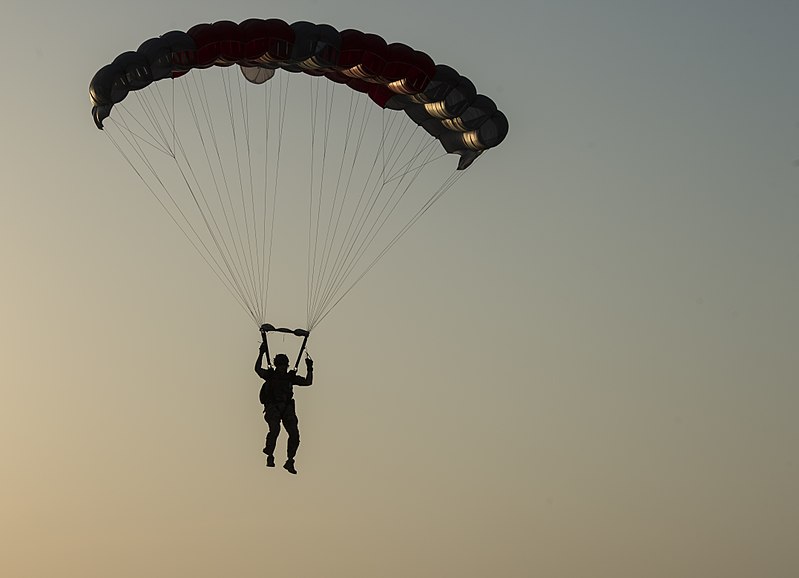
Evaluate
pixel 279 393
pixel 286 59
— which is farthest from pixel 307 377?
pixel 286 59

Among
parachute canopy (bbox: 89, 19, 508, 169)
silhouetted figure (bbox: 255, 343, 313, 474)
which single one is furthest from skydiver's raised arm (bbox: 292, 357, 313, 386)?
parachute canopy (bbox: 89, 19, 508, 169)

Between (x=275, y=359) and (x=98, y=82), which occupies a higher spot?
(x=98, y=82)

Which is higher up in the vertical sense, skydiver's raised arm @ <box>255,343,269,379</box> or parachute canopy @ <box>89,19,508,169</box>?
parachute canopy @ <box>89,19,508,169</box>

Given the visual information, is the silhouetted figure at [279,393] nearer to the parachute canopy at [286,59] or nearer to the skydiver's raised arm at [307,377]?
the skydiver's raised arm at [307,377]

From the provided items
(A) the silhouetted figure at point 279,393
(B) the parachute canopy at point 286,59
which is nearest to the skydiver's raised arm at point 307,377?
(A) the silhouetted figure at point 279,393

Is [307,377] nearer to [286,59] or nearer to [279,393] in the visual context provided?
[279,393]

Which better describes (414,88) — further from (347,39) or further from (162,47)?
(162,47)

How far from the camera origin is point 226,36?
34.3 meters

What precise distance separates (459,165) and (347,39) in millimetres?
4086

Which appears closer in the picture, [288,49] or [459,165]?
[288,49]

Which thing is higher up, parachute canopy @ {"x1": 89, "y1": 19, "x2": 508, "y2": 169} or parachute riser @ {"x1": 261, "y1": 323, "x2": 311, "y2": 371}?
parachute canopy @ {"x1": 89, "y1": 19, "x2": 508, "y2": 169}

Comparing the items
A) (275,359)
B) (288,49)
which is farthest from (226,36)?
(275,359)

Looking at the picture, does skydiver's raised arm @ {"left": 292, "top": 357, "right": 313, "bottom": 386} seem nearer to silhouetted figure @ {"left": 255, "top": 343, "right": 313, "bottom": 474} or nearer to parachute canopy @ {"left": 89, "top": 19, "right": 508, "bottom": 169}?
silhouetted figure @ {"left": 255, "top": 343, "right": 313, "bottom": 474}

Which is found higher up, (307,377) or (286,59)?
(286,59)
